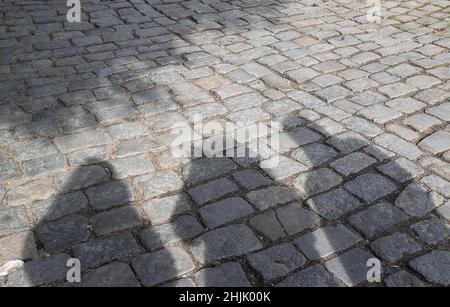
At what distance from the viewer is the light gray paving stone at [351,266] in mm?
2467

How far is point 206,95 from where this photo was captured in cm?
435

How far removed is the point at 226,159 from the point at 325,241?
3.57 feet

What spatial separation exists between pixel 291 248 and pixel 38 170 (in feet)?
6.56

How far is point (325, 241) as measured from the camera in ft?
8.91

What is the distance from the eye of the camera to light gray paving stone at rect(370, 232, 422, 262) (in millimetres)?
2604

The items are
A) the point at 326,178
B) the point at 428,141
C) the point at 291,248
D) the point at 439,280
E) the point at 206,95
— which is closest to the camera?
the point at 439,280

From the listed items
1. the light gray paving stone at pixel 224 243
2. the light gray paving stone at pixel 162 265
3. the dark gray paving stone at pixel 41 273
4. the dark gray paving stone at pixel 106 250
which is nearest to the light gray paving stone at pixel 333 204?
the light gray paving stone at pixel 224 243

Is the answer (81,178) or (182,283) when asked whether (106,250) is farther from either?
(81,178)

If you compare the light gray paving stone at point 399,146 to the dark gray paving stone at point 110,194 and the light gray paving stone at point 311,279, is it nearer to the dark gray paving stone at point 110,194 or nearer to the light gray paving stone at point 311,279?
the light gray paving stone at point 311,279

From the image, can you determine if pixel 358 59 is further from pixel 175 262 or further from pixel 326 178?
pixel 175 262

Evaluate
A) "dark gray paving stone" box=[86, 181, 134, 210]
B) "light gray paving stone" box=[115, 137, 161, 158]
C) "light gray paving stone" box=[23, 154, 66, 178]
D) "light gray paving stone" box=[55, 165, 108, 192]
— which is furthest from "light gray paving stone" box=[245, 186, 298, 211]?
"light gray paving stone" box=[23, 154, 66, 178]

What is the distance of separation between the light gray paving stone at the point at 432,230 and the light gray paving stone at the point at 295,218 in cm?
64

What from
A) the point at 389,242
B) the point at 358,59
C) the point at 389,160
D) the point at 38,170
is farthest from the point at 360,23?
the point at 38,170

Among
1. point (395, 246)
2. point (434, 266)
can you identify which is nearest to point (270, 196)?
point (395, 246)
